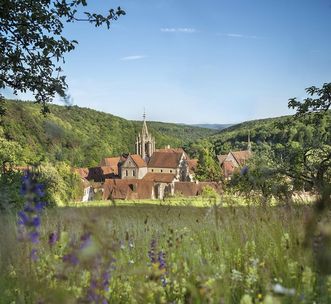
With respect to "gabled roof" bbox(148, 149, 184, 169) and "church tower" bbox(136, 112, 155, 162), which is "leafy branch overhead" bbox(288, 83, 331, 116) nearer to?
"gabled roof" bbox(148, 149, 184, 169)

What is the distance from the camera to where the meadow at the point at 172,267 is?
193 cm

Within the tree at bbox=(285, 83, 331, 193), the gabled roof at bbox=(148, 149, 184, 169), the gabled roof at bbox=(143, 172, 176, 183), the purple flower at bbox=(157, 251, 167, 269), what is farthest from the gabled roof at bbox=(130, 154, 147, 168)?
the purple flower at bbox=(157, 251, 167, 269)

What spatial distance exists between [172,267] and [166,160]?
96.2 metres

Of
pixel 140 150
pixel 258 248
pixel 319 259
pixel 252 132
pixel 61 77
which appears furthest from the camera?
pixel 252 132

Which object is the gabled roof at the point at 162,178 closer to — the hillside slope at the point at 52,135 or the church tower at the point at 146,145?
the church tower at the point at 146,145

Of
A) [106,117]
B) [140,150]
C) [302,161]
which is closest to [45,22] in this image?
[302,161]

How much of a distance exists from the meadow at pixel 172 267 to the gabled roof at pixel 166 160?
93382mm

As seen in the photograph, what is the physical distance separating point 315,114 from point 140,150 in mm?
99862

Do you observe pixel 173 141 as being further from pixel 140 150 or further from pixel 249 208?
pixel 249 208

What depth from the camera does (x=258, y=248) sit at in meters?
3.73

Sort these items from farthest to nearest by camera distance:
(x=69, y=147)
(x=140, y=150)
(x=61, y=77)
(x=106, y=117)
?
(x=106, y=117)
(x=140, y=150)
(x=61, y=77)
(x=69, y=147)

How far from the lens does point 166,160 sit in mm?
99312

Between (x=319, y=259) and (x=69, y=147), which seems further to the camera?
(x=69, y=147)


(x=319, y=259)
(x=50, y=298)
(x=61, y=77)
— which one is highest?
(x=61, y=77)
